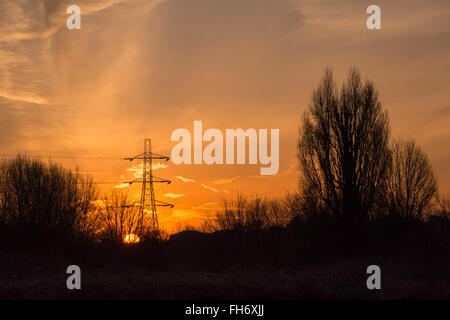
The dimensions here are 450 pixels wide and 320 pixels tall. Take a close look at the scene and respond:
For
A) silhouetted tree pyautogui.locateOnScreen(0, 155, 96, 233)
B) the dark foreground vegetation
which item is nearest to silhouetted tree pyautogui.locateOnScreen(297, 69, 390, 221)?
the dark foreground vegetation

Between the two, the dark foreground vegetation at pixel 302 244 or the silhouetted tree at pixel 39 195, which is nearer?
the dark foreground vegetation at pixel 302 244

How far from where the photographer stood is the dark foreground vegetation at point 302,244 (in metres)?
20.2

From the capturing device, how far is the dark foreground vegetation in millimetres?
20219

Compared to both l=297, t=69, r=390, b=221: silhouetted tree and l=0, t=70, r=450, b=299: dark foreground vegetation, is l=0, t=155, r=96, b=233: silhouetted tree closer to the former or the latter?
l=0, t=70, r=450, b=299: dark foreground vegetation

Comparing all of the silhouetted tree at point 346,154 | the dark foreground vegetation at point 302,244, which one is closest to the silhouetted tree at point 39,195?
the dark foreground vegetation at point 302,244

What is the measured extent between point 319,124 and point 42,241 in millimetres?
21067

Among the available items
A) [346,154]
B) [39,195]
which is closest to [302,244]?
[346,154]

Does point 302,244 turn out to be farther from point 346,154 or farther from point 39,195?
point 39,195

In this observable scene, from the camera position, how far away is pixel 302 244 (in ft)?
105

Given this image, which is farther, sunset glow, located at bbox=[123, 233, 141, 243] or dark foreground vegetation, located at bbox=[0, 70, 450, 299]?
sunset glow, located at bbox=[123, 233, 141, 243]

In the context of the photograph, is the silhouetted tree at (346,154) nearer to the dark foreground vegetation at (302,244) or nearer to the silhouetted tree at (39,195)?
the dark foreground vegetation at (302,244)

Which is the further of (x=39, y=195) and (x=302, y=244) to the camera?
(x=39, y=195)
